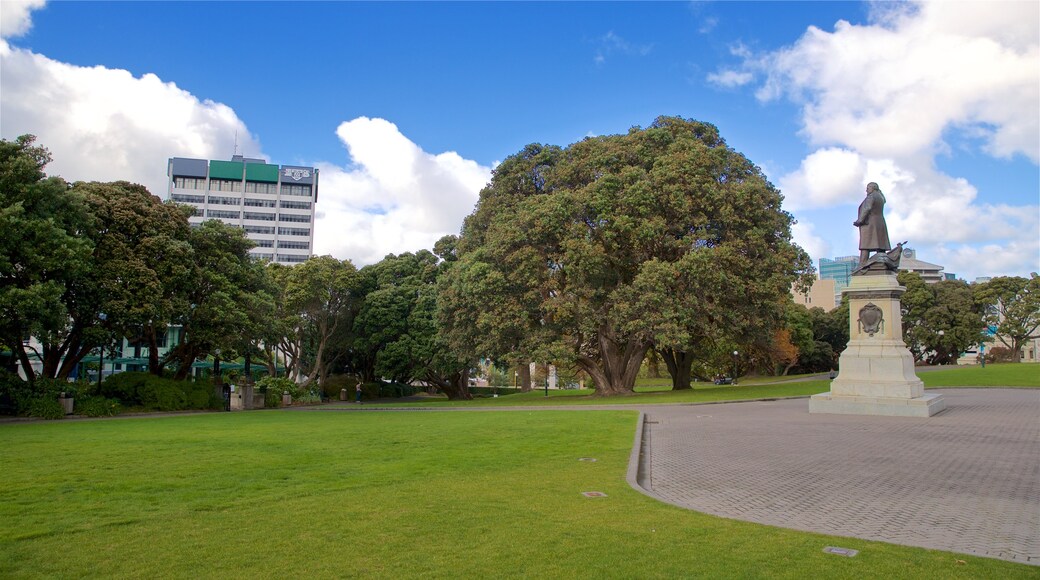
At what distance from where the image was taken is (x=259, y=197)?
126 m

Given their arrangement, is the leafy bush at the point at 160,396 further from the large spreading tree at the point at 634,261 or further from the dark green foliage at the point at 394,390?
the dark green foliage at the point at 394,390

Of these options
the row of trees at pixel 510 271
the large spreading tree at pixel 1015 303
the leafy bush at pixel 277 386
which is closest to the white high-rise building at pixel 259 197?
the row of trees at pixel 510 271

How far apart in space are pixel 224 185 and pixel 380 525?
437ft

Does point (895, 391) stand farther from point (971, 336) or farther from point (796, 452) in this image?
point (971, 336)

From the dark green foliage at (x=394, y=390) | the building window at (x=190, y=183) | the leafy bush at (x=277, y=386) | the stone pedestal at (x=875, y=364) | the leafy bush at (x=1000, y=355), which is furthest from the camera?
the building window at (x=190, y=183)

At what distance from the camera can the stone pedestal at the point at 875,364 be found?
18562 mm

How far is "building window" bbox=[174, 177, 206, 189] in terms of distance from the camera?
122m

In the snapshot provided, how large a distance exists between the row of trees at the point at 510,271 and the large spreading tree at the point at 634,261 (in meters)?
0.10

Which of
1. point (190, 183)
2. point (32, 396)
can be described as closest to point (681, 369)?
point (32, 396)

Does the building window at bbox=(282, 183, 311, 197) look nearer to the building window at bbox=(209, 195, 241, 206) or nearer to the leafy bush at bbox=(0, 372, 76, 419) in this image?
the building window at bbox=(209, 195, 241, 206)

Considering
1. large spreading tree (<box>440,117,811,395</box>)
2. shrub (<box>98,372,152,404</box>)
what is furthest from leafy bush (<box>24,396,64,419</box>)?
large spreading tree (<box>440,117,811,395</box>)

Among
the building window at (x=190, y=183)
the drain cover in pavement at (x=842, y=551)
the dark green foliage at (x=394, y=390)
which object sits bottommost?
the dark green foliage at (x=394, y=390)

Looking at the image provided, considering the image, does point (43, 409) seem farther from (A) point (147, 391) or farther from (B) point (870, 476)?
(B) point (870, 476)

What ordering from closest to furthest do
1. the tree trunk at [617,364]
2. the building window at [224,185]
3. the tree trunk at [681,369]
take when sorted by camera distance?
the tree trunk at [617,364] < the tree trunk at [681,369] < the building window at [224,185]
